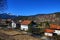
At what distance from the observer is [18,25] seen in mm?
58312

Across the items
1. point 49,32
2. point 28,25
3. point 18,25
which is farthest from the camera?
point 18,25

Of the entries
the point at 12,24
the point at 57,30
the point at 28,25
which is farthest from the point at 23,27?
the point at 57,30

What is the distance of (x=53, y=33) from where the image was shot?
42.7 metres

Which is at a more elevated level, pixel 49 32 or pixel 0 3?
pixel 0 3

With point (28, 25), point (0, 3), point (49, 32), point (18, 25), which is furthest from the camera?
point (18, 25)

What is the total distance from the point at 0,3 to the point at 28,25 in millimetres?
37553

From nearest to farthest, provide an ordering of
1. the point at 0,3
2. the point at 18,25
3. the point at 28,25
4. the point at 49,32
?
the point at 0,3 < the point at 49,32 < the point at 28,25 < the point at 18,25

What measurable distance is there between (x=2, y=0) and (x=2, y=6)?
56 cm

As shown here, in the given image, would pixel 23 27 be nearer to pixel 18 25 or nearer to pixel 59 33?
pixel 18 25

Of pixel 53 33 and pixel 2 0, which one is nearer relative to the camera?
pixel 2 0

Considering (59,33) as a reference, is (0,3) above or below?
above

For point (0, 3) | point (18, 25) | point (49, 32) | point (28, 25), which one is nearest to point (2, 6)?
point (0, 3)

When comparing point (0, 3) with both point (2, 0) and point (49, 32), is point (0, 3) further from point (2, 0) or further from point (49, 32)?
point (49, 32)

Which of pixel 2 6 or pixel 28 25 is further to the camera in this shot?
pixel 28 25
